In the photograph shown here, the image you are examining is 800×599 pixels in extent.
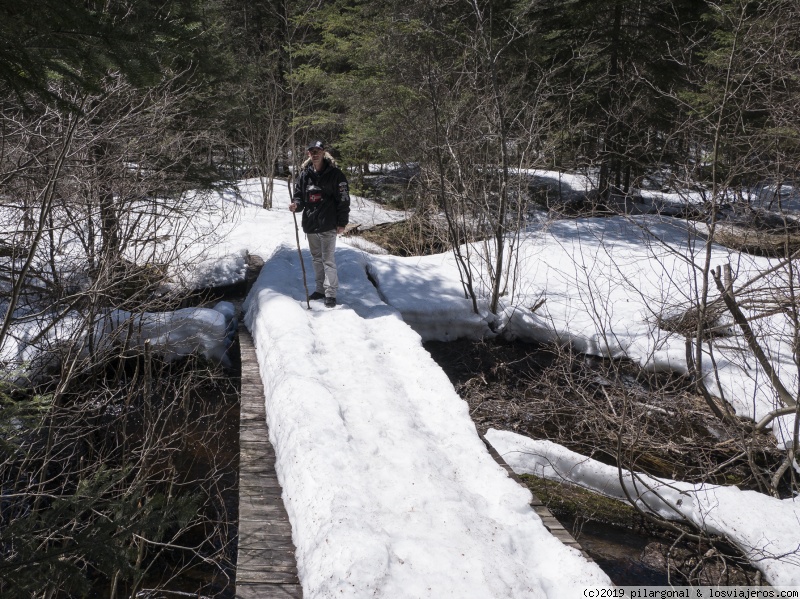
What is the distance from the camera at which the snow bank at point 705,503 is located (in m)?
4.38

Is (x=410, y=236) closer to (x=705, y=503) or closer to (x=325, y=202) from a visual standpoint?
(x=325, y=202)

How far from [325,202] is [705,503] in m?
5.25

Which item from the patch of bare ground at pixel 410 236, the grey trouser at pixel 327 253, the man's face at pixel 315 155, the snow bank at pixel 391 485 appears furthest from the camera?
the patch of bare ground at pixel 410 236

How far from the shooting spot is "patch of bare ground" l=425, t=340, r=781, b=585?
4.75 metres

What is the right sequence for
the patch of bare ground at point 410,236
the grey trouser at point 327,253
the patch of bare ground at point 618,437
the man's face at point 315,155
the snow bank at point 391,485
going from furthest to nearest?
the patch of bare ground at point 410,236, the grey trouser at point 327,253, the man's face at point 315,155, the patch of bare ground at point 618,437, the snow bank at point 391,485

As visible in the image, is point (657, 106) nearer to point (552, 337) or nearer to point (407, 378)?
point (552, 337)

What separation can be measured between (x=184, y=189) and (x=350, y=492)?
6.53 meters

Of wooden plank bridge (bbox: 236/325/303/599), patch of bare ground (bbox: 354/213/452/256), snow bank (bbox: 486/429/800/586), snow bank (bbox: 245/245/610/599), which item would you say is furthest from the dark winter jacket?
patch of bare ground (bbox: 354/213/452/256)

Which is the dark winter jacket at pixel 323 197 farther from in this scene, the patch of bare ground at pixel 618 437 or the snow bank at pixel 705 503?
the snow bank at pixel 705 503

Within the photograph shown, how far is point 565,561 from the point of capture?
340 cm

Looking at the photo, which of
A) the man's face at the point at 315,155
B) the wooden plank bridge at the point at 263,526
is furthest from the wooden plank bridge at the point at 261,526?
the man's face at the point at 315,155

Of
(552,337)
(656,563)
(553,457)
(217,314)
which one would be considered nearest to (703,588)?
(656,563)

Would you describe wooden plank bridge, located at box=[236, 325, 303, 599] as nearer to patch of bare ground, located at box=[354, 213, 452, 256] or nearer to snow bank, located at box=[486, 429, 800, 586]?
snow bank, located at box=[486, 429, 800, 586]

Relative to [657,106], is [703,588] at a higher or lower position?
lower
